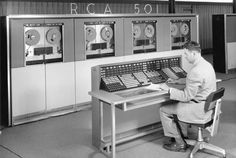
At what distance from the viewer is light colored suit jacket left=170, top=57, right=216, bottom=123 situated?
3268 mm

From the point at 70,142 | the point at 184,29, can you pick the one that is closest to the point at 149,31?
the point at 184,29

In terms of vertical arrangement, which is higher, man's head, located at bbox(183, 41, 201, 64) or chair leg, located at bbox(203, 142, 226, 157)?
man's head, located at bbox(183, 41, 201, 64)

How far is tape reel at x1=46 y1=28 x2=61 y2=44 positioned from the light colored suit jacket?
246cm

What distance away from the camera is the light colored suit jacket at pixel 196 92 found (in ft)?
10.7

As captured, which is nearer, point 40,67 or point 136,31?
point 40,67

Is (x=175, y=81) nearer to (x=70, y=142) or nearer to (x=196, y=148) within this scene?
(x=196, y=148)

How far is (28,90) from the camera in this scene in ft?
15.7

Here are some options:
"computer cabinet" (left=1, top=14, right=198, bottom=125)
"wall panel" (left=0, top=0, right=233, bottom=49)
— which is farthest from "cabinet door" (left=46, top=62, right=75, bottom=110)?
"wall panel" (left=0, top=0, right=233, bottom=49)

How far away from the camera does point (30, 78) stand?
4.80m

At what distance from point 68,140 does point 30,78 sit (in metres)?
1.25

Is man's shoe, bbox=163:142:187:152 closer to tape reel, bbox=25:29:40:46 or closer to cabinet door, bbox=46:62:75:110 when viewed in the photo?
cabinet door, bbox=46:62:75:110

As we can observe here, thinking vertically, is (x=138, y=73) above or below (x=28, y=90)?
above

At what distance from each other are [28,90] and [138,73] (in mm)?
1826

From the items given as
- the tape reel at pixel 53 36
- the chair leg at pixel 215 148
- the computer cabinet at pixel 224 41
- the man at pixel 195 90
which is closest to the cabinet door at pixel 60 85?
the tape reel at pixel 53 36
